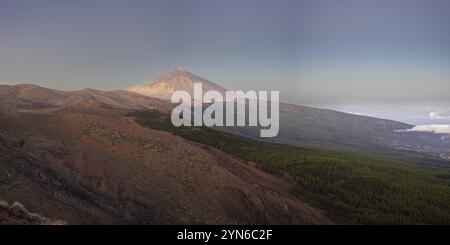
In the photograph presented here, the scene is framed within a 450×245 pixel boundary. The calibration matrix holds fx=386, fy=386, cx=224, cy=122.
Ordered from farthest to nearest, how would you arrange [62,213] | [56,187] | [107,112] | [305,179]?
[107,112] → [305,179] → [56,187] → [62,213]

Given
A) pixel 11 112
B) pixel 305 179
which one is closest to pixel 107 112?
pixel 11 112

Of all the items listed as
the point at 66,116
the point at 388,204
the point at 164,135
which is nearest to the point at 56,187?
the point at 164,135

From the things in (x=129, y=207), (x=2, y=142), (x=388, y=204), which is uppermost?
(x=2, y=142)

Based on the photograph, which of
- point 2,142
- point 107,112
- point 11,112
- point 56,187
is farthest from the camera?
point 107,112
